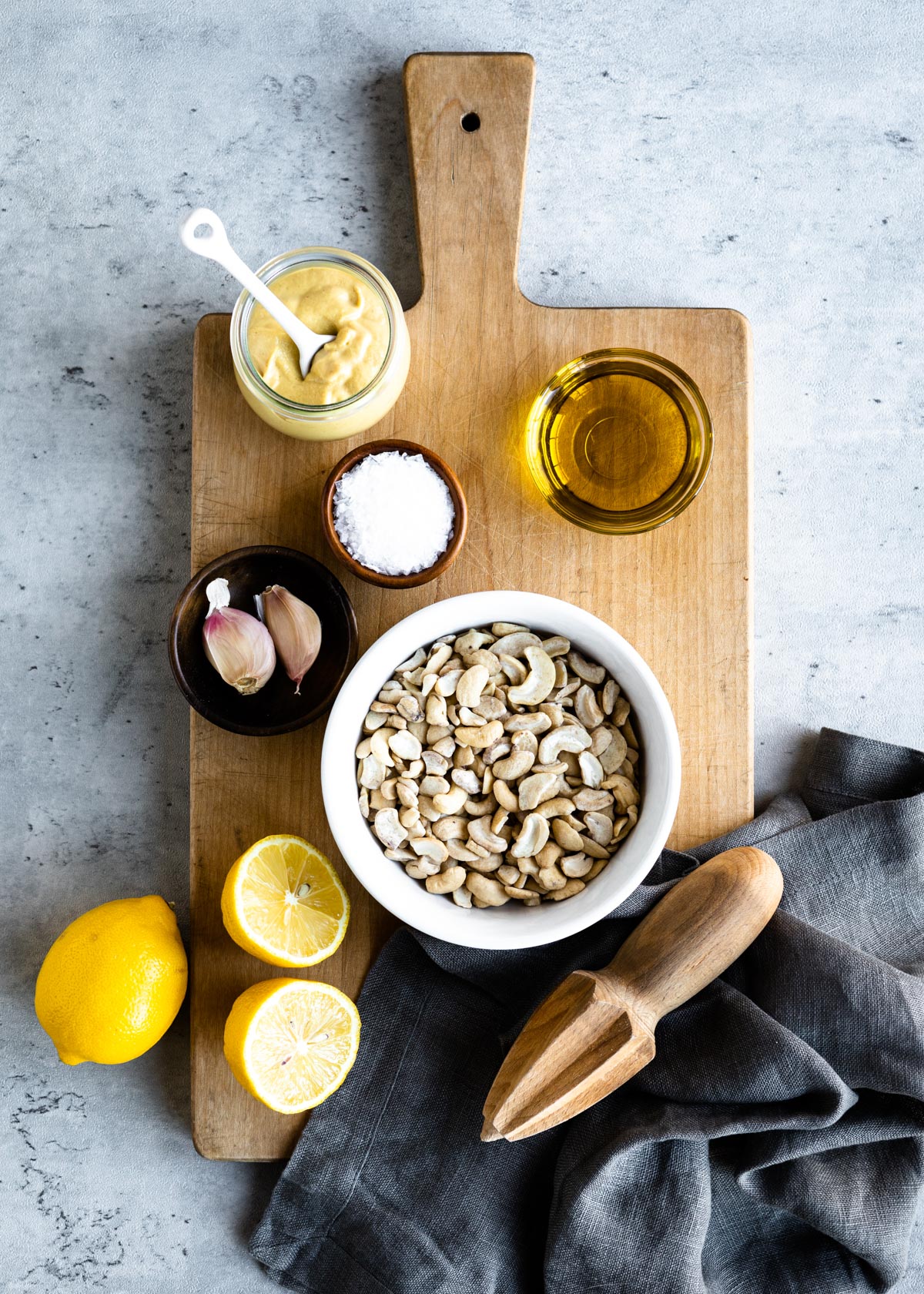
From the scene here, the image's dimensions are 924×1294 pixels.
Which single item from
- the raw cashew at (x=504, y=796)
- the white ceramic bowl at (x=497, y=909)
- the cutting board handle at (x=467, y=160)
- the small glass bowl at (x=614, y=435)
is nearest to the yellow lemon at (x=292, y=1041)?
the white ceramic bowl at (x=497, y=909)

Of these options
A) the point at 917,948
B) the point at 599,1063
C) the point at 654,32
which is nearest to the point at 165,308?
the point at 654,32

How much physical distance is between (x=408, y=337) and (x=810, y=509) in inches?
18.9

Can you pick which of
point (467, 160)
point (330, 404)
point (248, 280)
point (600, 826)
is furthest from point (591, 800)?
point (467, 160)

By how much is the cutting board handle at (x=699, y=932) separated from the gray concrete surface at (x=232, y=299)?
235 mm

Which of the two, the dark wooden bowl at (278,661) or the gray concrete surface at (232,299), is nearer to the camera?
the dark wooden bowl at (278,661)

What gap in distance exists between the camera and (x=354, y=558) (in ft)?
2.94

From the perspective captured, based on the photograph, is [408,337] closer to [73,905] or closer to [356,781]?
[356,781]

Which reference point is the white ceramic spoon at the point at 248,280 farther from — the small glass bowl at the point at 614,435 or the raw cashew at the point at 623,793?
the raw cashew at the point at 623,793

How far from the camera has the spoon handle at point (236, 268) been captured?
0.76 metres

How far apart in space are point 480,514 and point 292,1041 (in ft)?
1.75

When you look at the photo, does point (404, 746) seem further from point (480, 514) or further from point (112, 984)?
point (112, 984)

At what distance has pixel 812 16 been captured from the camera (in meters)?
1.06

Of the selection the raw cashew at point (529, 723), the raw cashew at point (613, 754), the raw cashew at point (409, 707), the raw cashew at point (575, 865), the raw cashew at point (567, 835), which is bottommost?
the raw cashew at point (575, 865)

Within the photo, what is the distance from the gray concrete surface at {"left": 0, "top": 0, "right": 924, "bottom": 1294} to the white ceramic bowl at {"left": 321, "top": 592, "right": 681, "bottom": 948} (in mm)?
264
